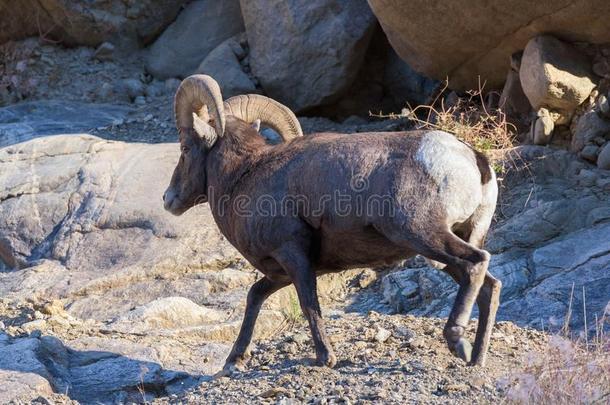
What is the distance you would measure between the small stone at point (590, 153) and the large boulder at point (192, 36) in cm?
547

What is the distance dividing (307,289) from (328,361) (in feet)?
1.63

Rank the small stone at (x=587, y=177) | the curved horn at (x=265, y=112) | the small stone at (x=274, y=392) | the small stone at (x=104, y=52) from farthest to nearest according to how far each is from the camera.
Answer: the small stone at (x=104, y=52)
the small stone at (x=587, y=177)
the curved horn at (x=265, y=112)
the small stone at (x=274, y=392)

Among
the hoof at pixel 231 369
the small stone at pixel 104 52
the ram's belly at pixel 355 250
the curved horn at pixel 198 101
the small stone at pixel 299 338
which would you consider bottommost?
the small stone at pixel 299 338

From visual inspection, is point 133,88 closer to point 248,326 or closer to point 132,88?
point 132,88

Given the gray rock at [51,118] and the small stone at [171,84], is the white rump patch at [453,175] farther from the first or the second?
the small stone at [171,84]

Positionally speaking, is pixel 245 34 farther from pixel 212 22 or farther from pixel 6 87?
pixel 6 87

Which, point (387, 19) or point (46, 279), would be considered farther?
point (387, 19)

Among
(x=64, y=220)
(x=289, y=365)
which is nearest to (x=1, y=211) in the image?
(x=64, y=220)

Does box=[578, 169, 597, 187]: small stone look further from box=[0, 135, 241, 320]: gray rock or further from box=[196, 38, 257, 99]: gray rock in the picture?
box=[196, 38, 257, 99]: gray rock

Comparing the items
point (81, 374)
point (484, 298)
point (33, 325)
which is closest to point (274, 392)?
point (484, 298)

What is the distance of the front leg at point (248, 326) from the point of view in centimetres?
776

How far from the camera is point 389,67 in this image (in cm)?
1380

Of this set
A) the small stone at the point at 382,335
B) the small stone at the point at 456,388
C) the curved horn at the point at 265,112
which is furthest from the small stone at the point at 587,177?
the small stone at the point at 456,388

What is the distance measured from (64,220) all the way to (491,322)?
18.9 ft
